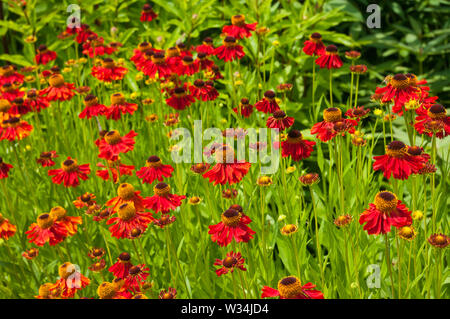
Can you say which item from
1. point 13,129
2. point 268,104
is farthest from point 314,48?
point 13,129

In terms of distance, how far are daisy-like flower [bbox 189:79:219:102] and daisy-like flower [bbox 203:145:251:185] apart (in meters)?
0.76

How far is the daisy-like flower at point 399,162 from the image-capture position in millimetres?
1325

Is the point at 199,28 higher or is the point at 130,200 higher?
the point at 199,28

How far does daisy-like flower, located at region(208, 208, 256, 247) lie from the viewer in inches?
53.2

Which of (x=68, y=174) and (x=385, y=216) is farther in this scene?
(x=68, y=174)

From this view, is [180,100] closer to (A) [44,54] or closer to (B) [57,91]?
(B) [57,91]

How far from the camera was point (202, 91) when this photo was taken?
2.22 m

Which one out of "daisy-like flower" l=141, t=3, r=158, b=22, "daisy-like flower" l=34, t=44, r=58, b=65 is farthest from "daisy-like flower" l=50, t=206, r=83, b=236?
"daisy-like flower" l=141, t=3, r=158, b=22

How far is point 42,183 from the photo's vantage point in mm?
2398

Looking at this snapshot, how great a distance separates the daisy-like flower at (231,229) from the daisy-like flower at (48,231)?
22.3 inches

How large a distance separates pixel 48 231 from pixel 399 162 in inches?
44.2
